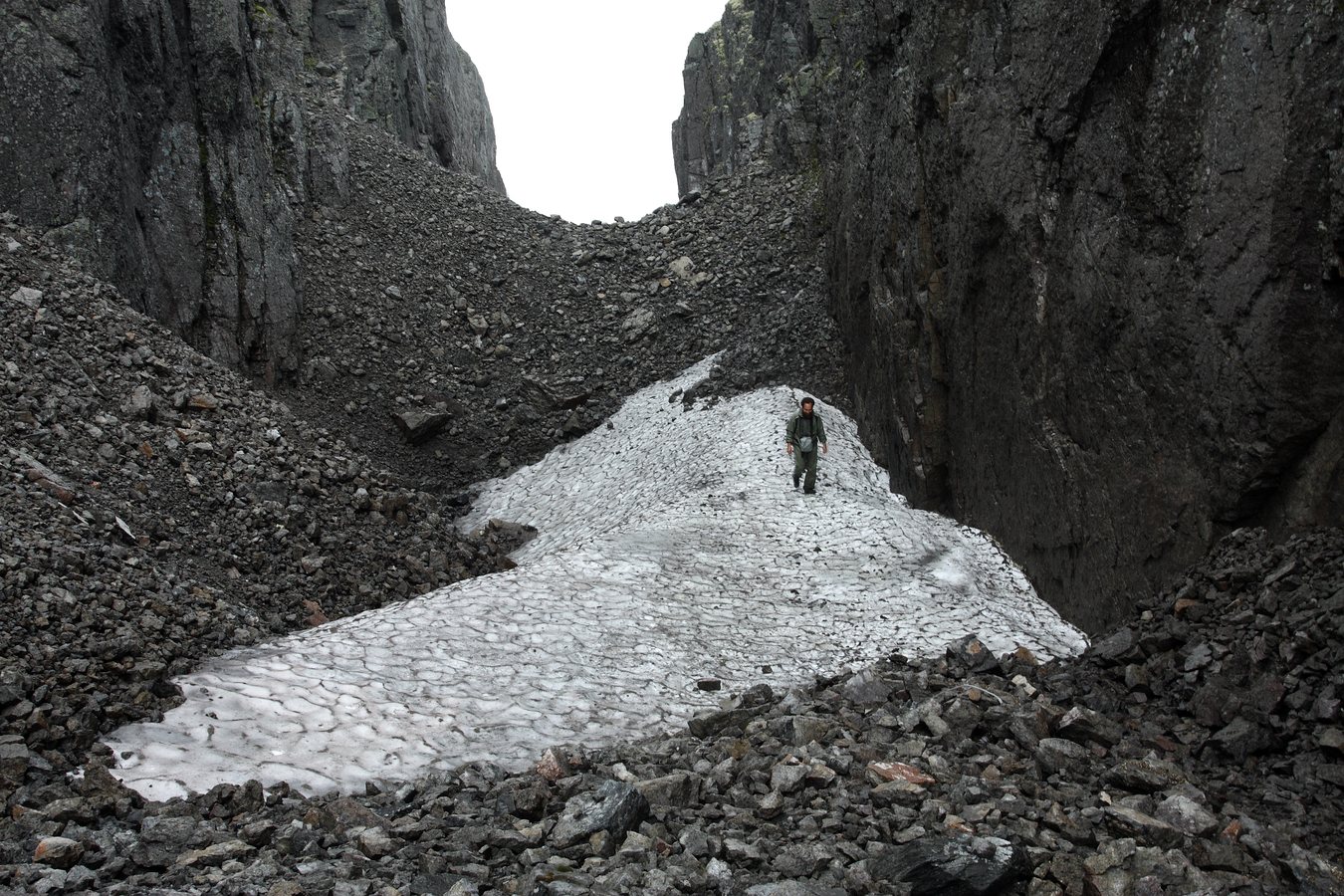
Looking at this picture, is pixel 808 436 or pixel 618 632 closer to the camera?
pixel 618 632

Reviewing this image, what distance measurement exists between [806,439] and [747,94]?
44.2m

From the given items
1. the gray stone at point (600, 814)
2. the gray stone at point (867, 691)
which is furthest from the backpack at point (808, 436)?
the gray stone at point (600, 814)

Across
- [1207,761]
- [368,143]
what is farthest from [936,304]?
[368,143]

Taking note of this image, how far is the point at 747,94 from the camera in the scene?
5716 centimetres

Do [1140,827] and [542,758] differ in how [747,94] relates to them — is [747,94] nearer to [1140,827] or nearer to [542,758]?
[542,758]

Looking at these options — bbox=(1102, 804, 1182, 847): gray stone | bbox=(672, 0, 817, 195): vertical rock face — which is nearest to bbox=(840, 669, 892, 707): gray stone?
bbox=(1102, 804, 1182, 847): gray stone

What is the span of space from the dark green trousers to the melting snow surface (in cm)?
29

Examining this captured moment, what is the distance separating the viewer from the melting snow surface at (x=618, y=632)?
28.1 feet

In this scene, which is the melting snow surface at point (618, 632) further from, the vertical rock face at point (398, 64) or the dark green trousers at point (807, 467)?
the vertical rock face at point (398, 64)

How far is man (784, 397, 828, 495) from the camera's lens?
18.1m

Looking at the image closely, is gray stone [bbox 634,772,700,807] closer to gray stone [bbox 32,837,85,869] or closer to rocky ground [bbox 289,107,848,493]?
gray stone [bbox 32,837,85,869]

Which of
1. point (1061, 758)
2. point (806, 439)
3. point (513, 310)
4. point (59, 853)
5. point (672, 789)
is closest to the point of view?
point (59, 853)

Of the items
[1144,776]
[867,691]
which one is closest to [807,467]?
[867,691]

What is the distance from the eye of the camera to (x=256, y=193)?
24.3 m
